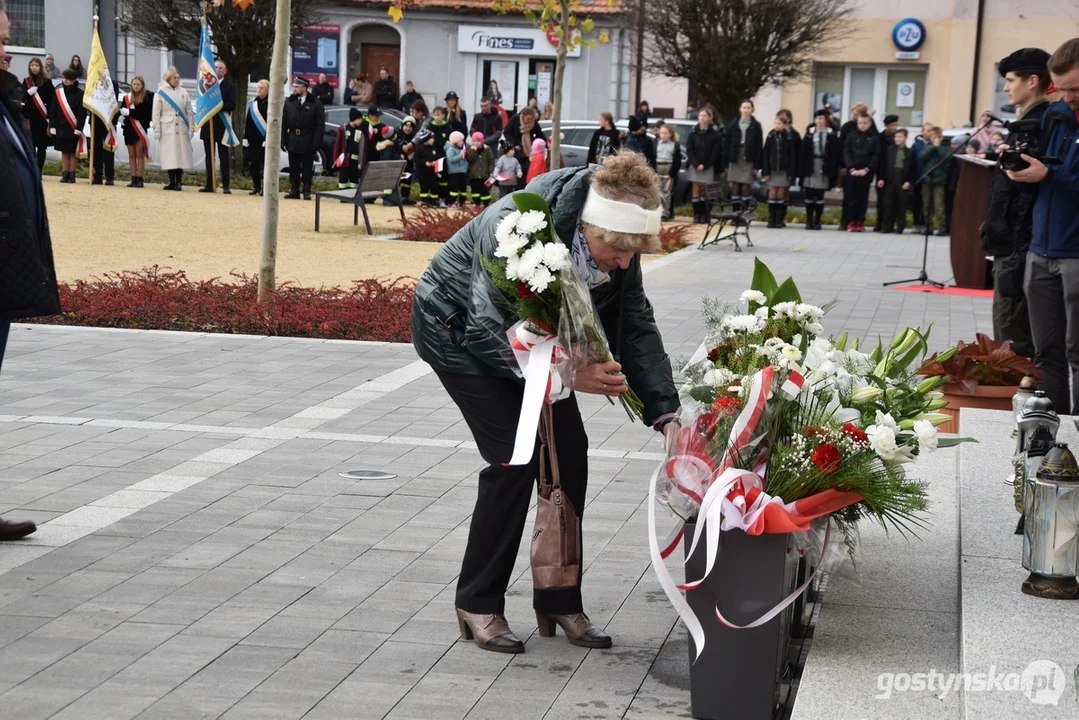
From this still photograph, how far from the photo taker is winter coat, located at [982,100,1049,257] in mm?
7082

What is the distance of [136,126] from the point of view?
26188 mm

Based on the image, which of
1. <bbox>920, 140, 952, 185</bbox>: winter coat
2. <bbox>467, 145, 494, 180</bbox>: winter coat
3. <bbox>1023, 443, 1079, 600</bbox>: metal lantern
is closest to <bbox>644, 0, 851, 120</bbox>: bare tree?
<bbox>920, 140, 952, 185</bbox>: winter coat

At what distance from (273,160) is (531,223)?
28.1ft

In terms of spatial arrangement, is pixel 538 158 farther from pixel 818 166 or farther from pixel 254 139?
pixel 254 139

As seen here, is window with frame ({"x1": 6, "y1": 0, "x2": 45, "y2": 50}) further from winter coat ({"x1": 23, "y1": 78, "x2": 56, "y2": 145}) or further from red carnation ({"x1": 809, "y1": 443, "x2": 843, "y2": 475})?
red carnation ({"x1": 809, "y1": 443, "x2": 843, "y2": 475})

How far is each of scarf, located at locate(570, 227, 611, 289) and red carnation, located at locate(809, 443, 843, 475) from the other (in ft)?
2.92

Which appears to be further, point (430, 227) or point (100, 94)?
point (100, 94)

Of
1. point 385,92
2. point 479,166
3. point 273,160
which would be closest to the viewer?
point 273,160

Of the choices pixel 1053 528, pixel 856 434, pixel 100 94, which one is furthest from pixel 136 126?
pixel 1053 528

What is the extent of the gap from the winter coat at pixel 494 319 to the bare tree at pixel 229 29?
26.0 metres

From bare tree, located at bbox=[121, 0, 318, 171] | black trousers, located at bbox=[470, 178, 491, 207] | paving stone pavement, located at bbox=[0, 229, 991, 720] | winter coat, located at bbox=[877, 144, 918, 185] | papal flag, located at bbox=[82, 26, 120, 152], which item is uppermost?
bare tree, located at bbox=[121, 0, 318, 171]

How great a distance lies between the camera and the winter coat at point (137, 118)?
26.1 meters

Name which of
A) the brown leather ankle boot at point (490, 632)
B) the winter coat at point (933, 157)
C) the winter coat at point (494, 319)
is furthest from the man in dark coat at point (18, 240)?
the winter coat at point (933, 157)

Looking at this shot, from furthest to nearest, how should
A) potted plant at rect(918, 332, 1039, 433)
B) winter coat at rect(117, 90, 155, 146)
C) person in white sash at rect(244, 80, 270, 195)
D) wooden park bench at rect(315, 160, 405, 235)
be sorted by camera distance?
winter coat at rect(117, 90, 155, 146), person in white sash at rect(244, 80, 270, 195), wooden park bench at rect(315, 160, 405, 235), potted plant at rect(918, 332, 1039, 433)
